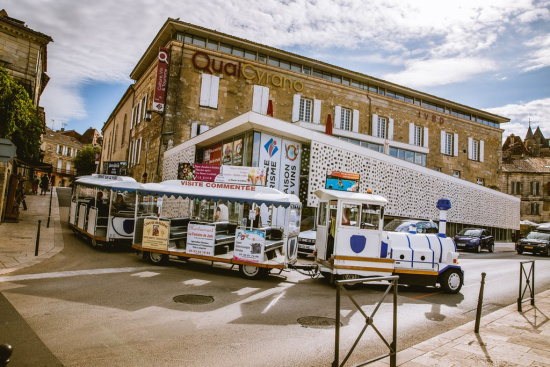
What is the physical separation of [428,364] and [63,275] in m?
8.33

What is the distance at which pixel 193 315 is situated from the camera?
6461 millimetres

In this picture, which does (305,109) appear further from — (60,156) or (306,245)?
(60,156)

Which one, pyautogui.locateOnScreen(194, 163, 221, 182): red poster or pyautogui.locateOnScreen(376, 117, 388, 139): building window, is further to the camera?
pyautogui.locateOnScreen(376, 117, 388, 139): building window

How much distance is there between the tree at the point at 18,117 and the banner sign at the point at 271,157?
1024cm

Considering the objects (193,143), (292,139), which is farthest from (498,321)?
(193,143)

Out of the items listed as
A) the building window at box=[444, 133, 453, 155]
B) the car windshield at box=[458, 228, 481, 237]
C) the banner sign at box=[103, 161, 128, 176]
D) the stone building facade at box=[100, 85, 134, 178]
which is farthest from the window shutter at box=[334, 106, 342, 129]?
the stone building facade at box=[100, 85, 134, 178]

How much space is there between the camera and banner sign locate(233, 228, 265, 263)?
396 inches

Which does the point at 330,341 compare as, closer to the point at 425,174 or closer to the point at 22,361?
the point at 22,361

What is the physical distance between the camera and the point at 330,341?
220 inches

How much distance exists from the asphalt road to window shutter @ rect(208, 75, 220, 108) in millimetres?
16650

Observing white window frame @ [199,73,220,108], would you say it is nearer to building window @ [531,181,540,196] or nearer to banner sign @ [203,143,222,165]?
banner sign @ [203,143,222,165]

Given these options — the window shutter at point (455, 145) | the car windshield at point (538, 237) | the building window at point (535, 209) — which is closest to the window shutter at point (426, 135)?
the window shutter at point (455, 145)

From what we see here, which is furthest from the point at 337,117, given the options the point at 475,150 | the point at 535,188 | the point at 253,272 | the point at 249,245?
the point at 535,188

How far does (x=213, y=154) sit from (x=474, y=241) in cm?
1762
